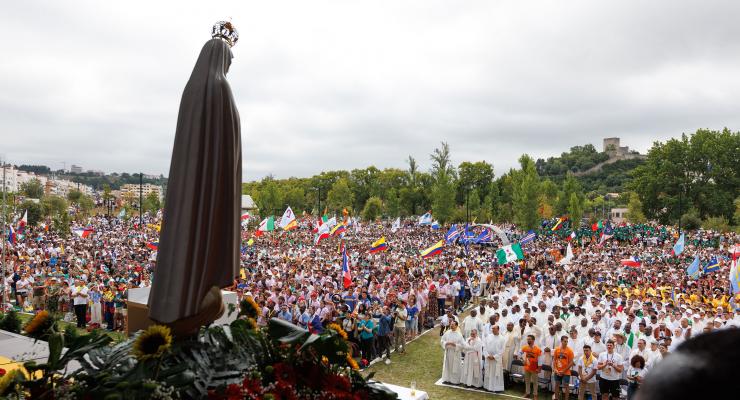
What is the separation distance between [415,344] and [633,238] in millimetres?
37084

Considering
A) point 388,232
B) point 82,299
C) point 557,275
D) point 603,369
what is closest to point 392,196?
point 388,232

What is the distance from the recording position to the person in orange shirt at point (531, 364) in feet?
35.4

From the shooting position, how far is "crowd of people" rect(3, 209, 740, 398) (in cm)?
1094

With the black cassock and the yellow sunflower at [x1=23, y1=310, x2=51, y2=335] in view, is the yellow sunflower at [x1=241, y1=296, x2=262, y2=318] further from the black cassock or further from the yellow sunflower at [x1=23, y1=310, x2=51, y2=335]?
the yellow sunflower at [x1=23, y1=310, x2=51, y2=335]

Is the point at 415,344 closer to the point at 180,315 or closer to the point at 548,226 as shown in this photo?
the point at 180,315

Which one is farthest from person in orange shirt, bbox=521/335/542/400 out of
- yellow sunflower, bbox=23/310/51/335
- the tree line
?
the tree line

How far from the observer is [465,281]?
20891 millimetres

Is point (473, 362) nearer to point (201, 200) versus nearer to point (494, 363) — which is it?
point (494, 363)

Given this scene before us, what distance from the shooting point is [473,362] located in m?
11.6

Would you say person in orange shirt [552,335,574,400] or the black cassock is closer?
the black cassock

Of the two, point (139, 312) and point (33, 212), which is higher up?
point (139, 312)

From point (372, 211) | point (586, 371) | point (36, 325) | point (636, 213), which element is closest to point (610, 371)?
point (586, 371)

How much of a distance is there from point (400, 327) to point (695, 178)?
69286 mm

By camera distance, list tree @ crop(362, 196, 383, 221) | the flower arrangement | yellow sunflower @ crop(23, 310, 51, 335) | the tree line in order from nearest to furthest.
Result: the flower arrangement
yellow sunflower @ crop(23, 310, 51, 335)
the tree line
tree @ crop(362, 196, 383, 221)
